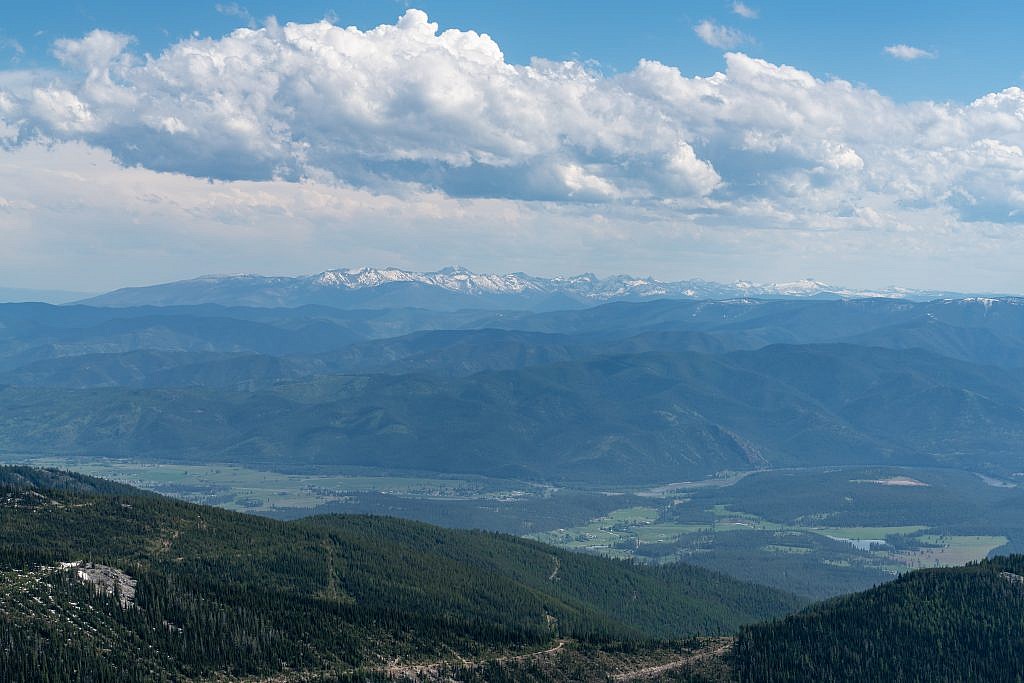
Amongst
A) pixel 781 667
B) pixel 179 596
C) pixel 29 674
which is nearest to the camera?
pixel 29 674

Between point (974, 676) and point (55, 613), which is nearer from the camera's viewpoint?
point (55, 613)

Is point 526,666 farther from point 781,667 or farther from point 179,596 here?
point 179,596

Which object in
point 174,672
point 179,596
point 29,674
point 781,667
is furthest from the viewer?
point 781,667

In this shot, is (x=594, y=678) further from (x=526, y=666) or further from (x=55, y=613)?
(x=55, y=613)

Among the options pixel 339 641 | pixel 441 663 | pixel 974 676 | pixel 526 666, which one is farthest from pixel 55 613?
pixel 974 676

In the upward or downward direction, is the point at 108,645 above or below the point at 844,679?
above

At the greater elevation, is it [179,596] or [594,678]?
[179,596]

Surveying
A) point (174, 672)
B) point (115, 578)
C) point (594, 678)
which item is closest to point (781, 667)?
point (594, 678)

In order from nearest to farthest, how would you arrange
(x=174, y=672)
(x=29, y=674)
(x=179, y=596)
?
(x=29, y=674) → (x=174, y=672) → (x=179, y=596)

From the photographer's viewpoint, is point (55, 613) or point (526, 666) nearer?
point (55, 613)
